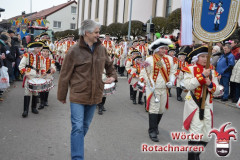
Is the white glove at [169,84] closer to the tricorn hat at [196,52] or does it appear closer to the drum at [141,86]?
the tricorn hat at [196,52]

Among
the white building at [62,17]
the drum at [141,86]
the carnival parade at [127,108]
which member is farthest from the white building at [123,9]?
the carnival parade at [127,108]

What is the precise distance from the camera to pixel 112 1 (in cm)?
4512

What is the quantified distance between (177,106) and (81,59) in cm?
594

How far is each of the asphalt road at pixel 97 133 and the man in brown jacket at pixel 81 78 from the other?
82 cm

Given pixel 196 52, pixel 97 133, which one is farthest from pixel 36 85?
pixel 196 52

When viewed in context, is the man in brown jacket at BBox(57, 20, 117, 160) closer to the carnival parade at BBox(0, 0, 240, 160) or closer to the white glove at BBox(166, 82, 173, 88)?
the carnival parade at BBox(0, 0, 240, 160)

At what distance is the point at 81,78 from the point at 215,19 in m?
2.25

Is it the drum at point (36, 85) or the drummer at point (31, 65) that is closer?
the drum at point (36, 85)

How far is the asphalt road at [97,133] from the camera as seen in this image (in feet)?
16.1

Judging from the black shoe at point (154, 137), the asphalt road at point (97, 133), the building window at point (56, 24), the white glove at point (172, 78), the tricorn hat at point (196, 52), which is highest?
the building window at point (56, 24)

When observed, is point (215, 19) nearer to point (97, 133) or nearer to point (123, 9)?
point (97, 133)

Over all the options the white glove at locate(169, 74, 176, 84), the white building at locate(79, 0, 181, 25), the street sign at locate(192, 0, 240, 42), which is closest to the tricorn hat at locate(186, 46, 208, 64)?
the street sign at locate(192, 0, 240, 42)

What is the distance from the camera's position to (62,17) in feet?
226

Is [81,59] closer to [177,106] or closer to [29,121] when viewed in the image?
[29,121]
